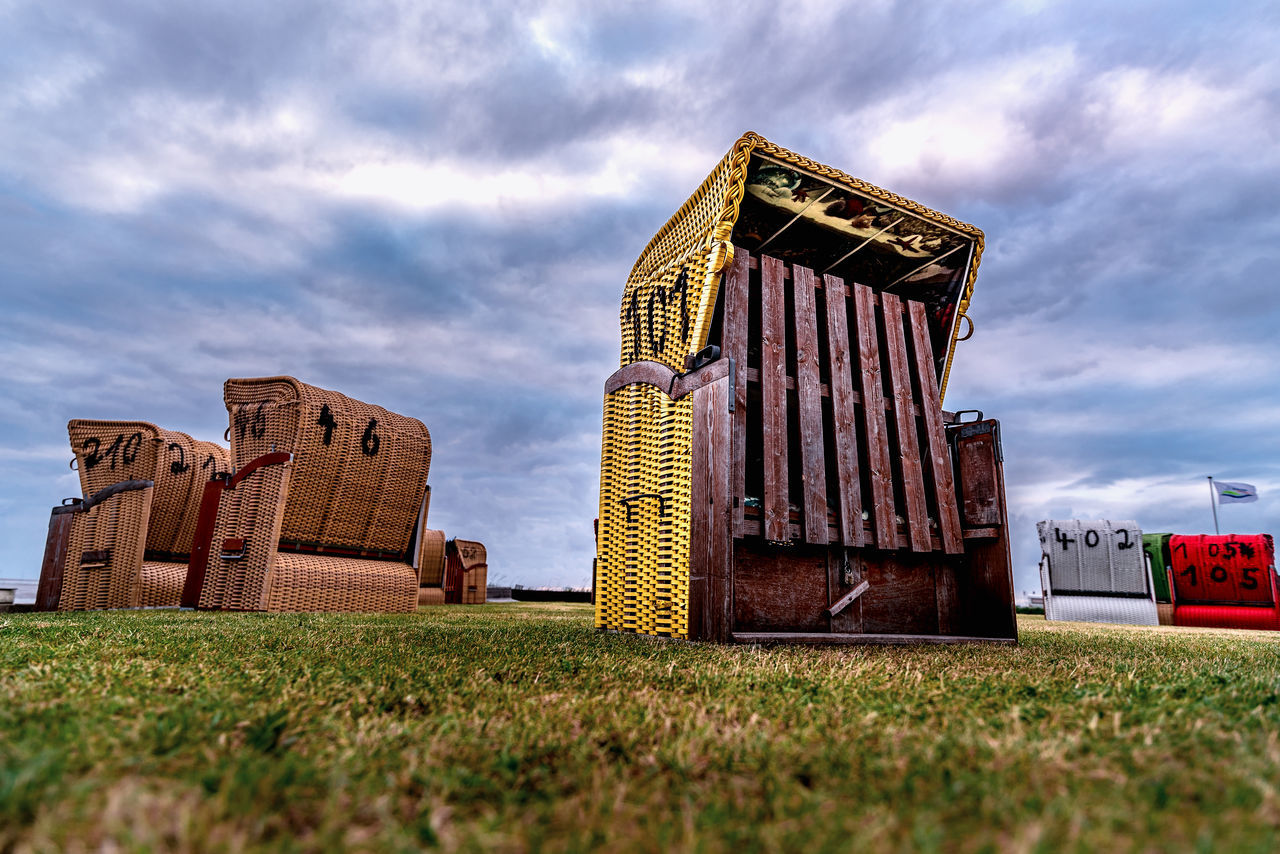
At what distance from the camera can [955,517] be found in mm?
4891

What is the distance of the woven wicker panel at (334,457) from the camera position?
782 centimetres

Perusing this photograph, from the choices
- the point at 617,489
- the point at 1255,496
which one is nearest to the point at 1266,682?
the point at 617,489

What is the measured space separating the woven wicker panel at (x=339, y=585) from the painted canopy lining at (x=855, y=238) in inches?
232

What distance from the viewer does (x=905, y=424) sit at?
16.4ft

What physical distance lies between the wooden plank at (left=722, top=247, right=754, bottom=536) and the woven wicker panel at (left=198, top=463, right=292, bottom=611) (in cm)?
564

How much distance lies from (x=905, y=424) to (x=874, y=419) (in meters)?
0.32

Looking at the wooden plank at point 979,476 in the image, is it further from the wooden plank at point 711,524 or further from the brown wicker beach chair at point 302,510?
the brown wicker beach chair at point 302,510

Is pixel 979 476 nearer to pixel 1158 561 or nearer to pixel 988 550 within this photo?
pixel 988 550

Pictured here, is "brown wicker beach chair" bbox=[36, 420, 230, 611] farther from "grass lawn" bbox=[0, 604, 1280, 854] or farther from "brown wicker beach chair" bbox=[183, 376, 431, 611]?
"grass lawn" bbox=[0, 604, 1280, 854]

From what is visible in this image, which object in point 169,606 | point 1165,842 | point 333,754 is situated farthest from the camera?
point 169,606

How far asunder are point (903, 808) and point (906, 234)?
4837 mm

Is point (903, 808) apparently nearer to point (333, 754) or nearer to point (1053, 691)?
point (333, 754)

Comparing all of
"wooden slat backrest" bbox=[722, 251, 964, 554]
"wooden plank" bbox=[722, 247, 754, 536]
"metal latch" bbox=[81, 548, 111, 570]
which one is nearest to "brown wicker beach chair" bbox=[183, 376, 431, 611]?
"metal latch" bbox=[81, 548, 111, 570]

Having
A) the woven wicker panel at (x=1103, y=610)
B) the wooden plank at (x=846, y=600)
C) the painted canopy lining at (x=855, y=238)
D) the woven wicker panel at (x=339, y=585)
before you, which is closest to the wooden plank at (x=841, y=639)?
the wooden plank at (x=846, y=600)
